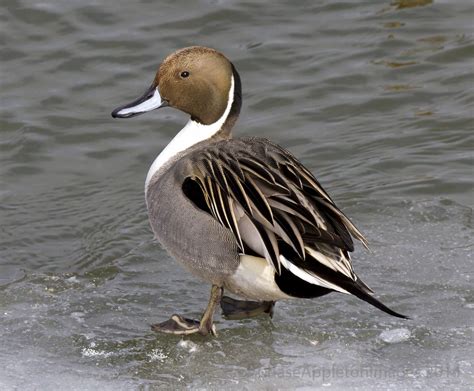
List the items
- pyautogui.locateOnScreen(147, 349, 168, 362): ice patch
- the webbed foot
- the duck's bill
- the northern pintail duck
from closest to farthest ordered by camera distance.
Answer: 1. the northern pintail duck
2. pyautogui.locateOnScreen(147, 349, 168, 362): ice patch
3. the webbed foot
4. the duck's bill

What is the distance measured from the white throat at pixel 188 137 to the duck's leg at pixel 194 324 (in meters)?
0.62

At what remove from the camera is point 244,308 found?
14.7 feet

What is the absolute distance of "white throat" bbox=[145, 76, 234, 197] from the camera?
4.54 meters

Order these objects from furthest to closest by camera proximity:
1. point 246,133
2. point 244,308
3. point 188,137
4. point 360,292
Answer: point 246,133
point 188,137
point 244,308
point 360,292

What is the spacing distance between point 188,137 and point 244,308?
0.80 metres

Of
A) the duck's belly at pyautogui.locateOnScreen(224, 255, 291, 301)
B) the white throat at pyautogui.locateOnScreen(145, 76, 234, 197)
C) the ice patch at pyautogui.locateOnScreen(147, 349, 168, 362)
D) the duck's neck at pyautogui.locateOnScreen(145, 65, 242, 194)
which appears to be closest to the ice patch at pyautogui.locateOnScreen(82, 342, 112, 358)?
the ice patch at pyautogui.locateOnScreen(147, 349, 168, 362)

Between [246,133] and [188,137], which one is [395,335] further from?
[246,133]

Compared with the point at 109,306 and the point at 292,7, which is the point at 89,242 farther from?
the point at 292,7

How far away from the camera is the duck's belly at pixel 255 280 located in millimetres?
4020

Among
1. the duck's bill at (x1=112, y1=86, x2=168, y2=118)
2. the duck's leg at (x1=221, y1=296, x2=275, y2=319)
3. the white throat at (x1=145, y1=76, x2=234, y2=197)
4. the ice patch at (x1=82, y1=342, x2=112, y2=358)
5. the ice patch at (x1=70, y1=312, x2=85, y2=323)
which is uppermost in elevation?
the duck's bill at (x1=112, y1=86, x2=168, y2=118)

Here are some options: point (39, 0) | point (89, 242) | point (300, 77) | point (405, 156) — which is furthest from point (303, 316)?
point (39, 0)

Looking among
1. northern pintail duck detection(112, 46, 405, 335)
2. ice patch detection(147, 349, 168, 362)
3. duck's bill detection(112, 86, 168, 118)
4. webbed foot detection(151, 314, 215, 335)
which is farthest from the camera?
duck's bill detection(112, 86, 168, 118)

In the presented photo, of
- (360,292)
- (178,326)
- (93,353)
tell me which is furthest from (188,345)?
(360,292)

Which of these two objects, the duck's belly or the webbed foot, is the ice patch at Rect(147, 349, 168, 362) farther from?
the duck's belly
